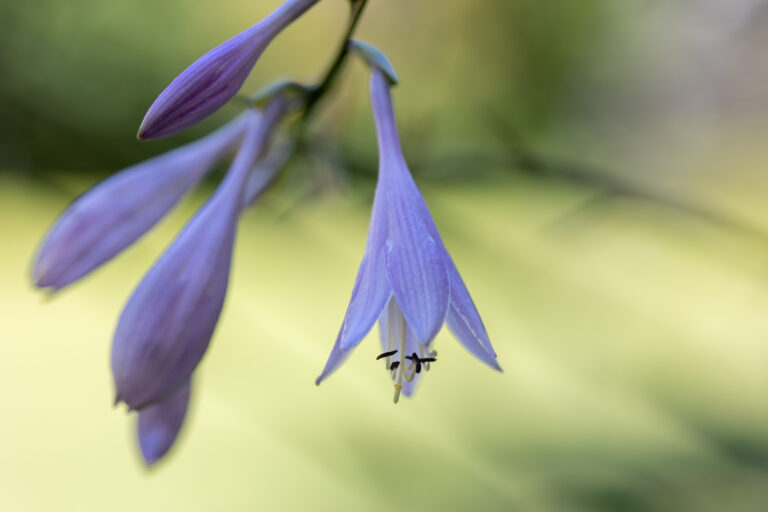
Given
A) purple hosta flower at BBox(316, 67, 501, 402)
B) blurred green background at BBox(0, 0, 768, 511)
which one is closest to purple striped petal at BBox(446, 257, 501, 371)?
purple hosta flower at BBox(316, 67, 501, 402)

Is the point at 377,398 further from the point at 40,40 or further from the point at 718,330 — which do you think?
the point at 40,40

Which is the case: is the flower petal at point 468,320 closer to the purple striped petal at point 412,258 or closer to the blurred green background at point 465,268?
the purple striped petal at point 412,258

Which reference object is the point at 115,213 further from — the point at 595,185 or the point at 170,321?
the point at 595,185

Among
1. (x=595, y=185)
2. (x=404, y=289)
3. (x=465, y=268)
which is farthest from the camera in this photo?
(x=465, y=268)

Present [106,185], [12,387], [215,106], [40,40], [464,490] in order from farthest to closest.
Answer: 1. [12,387]
2. [464,490]
3. [40,40]
4. [106,185]
5. [215,106]

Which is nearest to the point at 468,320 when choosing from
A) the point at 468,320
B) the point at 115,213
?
the point at 468,320

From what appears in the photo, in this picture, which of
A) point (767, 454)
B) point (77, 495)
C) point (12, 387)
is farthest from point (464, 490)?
point (12, 387)
